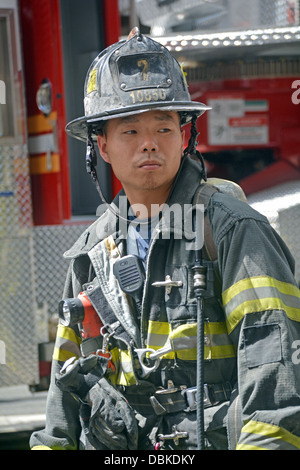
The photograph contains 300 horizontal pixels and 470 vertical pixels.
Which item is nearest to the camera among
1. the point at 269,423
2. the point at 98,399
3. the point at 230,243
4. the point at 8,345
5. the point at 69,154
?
the point at 269,423

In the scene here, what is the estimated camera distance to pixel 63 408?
87.5 inches

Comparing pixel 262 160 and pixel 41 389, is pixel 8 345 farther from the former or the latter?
pixel 262 160

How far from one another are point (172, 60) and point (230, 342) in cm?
83

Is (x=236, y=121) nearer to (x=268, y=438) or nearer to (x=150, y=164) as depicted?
(x=150, y=164)

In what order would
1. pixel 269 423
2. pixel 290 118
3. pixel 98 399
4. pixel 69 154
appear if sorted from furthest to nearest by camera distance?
pixel 290 118, pixel 69 154, pixel 98 399, pixel 269 423

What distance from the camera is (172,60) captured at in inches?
84.7

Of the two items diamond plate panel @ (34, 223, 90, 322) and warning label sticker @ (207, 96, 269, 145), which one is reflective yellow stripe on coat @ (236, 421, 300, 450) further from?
warning label sticker @ (207, 96, 269, 145)

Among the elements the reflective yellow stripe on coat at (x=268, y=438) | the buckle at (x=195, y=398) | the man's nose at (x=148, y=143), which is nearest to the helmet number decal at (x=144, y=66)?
the man's nose at (x=148, y=143)

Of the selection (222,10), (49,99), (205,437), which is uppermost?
(222,10)

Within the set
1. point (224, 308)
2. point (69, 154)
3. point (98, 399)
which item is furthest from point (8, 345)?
point (224, 308)

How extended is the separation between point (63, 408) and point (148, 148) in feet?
2.69

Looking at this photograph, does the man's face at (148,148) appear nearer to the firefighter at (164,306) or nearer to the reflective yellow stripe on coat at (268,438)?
the firefighter at (164,306)

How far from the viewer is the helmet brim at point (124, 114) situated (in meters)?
2.04

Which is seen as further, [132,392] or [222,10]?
[222,10]
